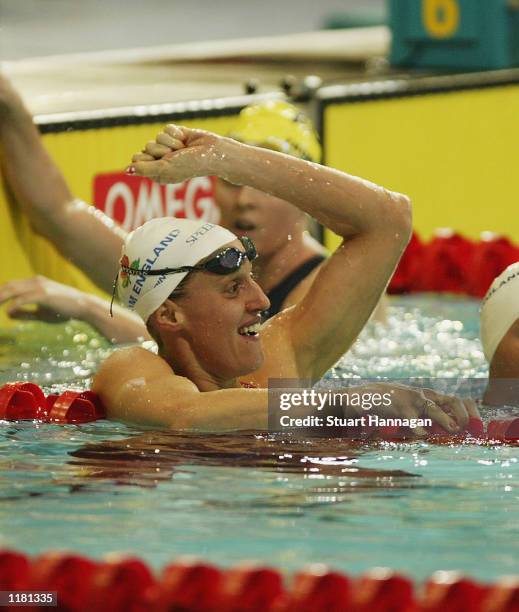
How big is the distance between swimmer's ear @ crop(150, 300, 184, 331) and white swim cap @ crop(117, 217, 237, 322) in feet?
0.06

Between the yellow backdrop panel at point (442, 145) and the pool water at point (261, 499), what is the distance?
3941mm

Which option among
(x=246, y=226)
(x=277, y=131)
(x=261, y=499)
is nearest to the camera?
(x=261, y=499)

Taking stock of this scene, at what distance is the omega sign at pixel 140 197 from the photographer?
6.43m

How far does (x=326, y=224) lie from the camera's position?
4.02 m

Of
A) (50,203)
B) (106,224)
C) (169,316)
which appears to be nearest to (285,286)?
(106,224)

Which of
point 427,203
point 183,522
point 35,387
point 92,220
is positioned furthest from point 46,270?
point 183,522

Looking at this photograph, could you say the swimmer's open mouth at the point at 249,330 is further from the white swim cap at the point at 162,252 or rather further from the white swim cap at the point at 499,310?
the white swim cap at the point at 499,310

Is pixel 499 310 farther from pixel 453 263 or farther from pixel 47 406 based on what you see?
pixel 453 263

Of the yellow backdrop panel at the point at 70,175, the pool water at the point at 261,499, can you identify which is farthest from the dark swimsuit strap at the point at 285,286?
the pool water at the point at 261,499

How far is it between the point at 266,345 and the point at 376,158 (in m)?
3.62

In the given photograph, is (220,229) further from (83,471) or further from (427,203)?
(427,203)

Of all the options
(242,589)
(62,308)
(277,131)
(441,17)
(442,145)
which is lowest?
(242,589)

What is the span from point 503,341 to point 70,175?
2757mm

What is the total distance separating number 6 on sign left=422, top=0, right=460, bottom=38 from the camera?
8.79 metres
